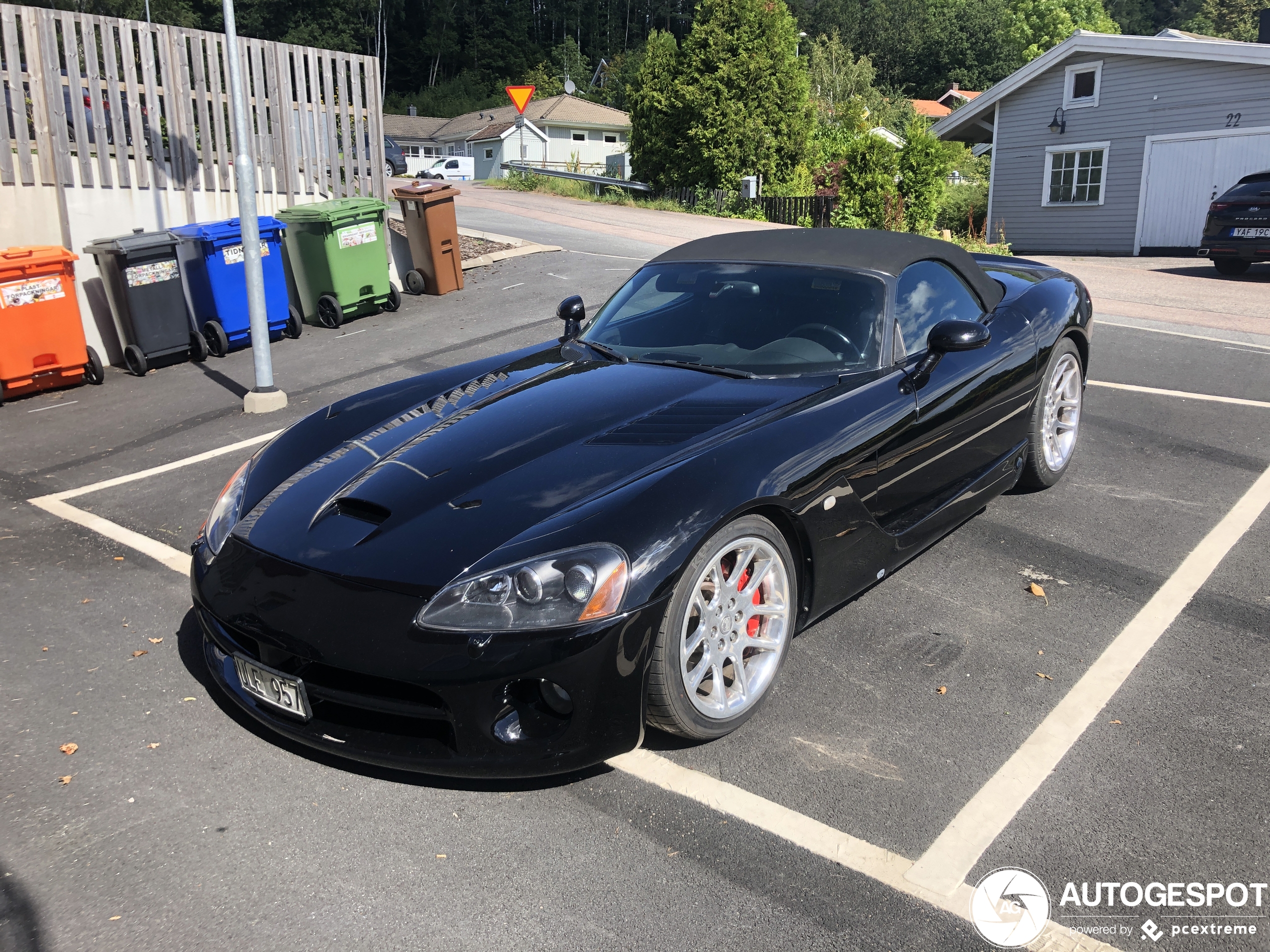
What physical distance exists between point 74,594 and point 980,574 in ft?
12.9

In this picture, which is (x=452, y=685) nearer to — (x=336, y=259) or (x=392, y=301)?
(x=336, y=259)

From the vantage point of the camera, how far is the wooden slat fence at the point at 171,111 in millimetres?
9289

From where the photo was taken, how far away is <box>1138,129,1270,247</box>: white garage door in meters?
21.0

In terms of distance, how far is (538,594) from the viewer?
271 centimetres

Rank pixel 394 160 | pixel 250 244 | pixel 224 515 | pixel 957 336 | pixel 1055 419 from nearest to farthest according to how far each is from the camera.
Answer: pixel 224 515 → pixel 957 336 → pixel 1055 419 → pixel 250 244 → pixel 394 160

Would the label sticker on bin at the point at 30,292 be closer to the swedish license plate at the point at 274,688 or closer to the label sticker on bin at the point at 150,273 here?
the label sticker on bin at the point at 150,273

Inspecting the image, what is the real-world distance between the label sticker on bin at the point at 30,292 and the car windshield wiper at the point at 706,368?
21.5 ft

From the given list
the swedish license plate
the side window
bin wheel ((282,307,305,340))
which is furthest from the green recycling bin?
the swedish license plate

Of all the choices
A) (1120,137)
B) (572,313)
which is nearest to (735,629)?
(572,313)

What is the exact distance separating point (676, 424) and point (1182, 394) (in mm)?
5396

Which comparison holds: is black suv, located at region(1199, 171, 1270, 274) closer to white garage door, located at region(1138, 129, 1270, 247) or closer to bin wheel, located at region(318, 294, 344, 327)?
white garage door, located at region(1138, 129, 1270, 247)

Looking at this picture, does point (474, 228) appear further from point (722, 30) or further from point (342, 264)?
point (722, 30)

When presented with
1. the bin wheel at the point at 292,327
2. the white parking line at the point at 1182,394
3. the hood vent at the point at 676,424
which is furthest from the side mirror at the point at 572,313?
the bin wheel at the point at 292,327

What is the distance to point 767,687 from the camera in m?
3.30
